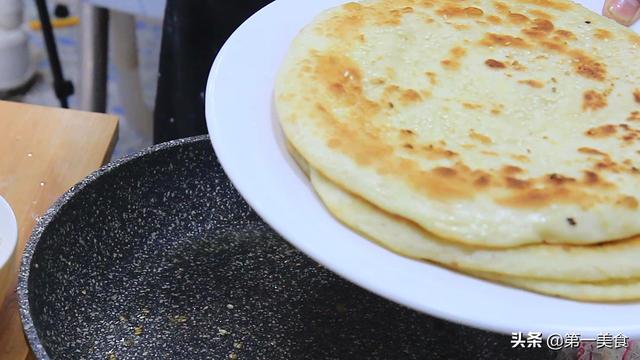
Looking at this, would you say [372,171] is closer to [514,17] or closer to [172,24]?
[514,17]

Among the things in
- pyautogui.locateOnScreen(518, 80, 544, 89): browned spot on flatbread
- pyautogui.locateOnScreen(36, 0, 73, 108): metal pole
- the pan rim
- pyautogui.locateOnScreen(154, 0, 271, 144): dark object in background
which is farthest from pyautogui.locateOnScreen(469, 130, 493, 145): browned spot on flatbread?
pyautogui.locateOnScreen(36, 0, 73, 108): metal pole

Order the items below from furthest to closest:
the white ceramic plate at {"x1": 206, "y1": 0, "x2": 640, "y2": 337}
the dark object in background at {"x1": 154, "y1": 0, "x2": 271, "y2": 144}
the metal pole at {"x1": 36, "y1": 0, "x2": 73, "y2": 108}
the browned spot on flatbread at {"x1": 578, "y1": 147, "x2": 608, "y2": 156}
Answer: the metal pole at {"x1": 36, "y1": 0, "x2": 73, "y2": 108}, the dark object in background at {"x1": 154, "y1": 0, "x2": 271, "y2": 144}, the browned spot on flatbread at {"x1": 578, "y1": 147, "x2": 608, "y2": 156}, the white ceramic plate at {"x1": 206, "y1": 0, "x2": 640, "y2": 337}

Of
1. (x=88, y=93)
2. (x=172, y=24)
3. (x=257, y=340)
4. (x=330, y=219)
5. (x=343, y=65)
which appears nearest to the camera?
(x=330, y=219)

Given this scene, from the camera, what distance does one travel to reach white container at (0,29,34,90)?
2.19 m

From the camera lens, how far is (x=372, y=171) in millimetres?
620

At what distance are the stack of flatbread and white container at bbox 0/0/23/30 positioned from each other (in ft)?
5.27

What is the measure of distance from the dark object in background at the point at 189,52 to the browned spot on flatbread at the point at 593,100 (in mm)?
822

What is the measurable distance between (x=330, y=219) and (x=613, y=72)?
361 mm

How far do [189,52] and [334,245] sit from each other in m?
0.96

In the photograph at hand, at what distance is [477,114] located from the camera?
0.69 metres

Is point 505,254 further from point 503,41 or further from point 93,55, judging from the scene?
point 93,55

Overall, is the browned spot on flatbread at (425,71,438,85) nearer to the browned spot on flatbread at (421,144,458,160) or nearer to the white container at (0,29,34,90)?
the browned spot on flatbread at (421,144,458,160)

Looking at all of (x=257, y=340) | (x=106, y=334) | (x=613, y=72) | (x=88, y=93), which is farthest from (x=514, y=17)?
(x=88, y=93)

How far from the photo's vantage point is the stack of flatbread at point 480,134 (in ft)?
1.92
